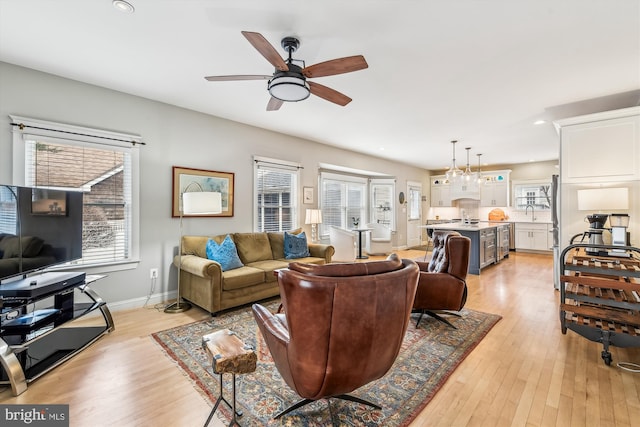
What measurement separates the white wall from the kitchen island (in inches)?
150

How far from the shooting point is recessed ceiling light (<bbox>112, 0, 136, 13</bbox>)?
76.7 inches

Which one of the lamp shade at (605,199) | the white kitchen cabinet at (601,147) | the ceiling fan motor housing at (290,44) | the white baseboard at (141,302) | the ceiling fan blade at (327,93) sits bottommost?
the white baseboard at (141,302)

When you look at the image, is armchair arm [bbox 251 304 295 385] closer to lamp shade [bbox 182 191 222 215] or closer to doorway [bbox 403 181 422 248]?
lamp shade [bbox 182 191 222 215]

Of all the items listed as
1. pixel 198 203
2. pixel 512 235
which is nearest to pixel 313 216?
pixel 198 203

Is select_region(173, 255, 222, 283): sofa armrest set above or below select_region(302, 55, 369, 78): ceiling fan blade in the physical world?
below

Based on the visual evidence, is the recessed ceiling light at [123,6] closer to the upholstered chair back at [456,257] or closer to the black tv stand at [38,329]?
the black tv stand at [38,329]

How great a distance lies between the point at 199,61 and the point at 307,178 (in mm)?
3205

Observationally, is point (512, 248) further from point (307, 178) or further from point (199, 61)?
point (199, 61)

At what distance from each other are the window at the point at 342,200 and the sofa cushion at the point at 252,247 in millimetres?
2495

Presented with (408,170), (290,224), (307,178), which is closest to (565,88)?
(307,178)

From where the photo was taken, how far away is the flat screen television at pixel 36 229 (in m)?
2.19

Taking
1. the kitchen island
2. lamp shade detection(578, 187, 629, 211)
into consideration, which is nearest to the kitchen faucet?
the kitchen island

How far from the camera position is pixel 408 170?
9.00 metres

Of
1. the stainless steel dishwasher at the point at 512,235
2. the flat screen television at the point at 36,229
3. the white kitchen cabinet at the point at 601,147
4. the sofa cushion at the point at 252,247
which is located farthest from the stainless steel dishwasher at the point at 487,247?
the flat screen television at the point at 36,229
